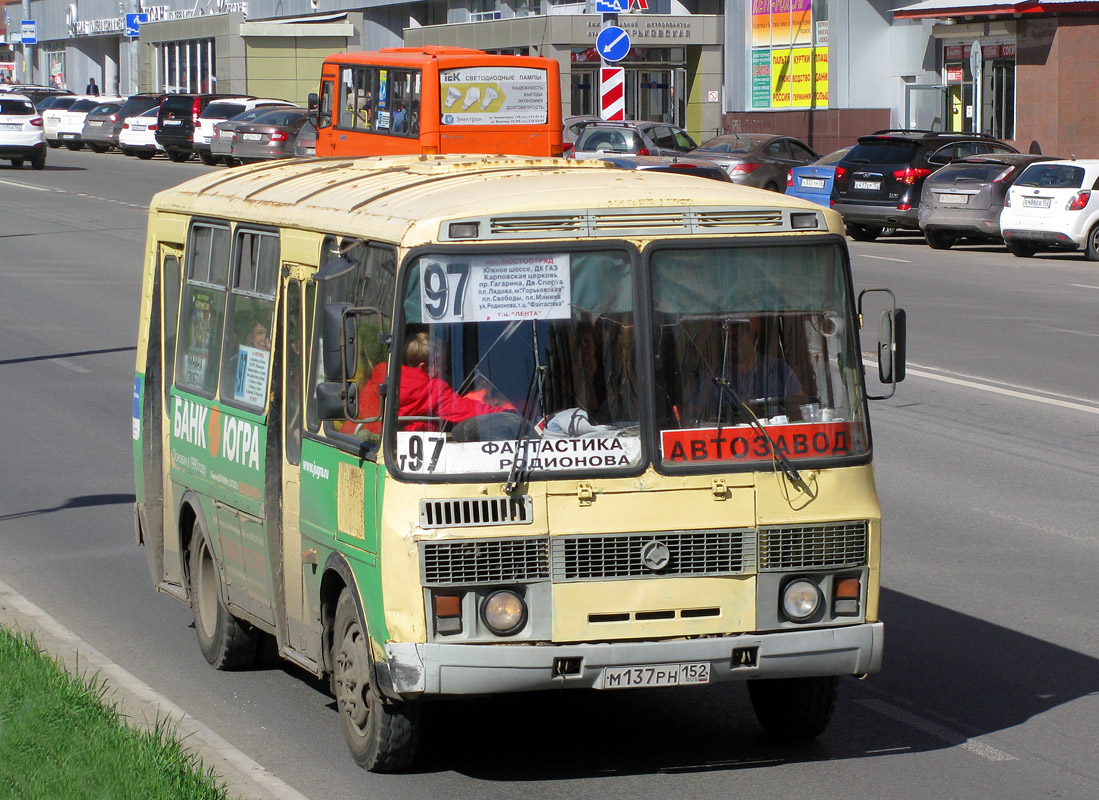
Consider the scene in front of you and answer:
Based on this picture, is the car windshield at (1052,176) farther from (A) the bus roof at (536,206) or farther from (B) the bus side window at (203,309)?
(A) the bus roof at (536,206)

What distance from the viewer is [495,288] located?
5.81 metres

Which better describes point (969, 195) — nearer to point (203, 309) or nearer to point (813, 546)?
point (203, 309)

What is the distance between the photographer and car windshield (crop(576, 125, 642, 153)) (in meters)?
35.1

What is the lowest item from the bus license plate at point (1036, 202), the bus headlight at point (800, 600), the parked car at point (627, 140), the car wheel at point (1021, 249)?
the bus headlight at point (800, 600)

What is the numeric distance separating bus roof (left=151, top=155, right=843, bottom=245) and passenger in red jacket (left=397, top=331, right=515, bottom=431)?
1.16ft

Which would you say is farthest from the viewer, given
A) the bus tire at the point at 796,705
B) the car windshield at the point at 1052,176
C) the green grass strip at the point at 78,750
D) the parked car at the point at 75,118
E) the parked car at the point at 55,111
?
the parked car at the point at 55,111

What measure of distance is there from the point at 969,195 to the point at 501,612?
23.6 m

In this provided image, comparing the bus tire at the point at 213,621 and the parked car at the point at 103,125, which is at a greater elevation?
the parked car at the point at 103,125

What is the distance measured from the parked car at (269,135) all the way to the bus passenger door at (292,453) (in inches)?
1427

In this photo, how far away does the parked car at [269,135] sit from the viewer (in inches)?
1679

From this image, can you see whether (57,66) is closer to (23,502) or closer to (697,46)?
(697,46)

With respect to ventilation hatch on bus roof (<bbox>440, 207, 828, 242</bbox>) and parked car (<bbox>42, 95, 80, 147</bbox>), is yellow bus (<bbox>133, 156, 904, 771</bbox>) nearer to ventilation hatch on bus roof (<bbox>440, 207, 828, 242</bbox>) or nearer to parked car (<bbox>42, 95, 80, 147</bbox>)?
ventilation hatch on bus roof (<bbox>440, 207, 828, 242</bbox>)

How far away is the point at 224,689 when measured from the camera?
7.30 m

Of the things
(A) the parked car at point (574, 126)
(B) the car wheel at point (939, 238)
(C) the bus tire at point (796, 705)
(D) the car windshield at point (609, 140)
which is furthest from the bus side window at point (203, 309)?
(A) the parked car at point (574, 126)
